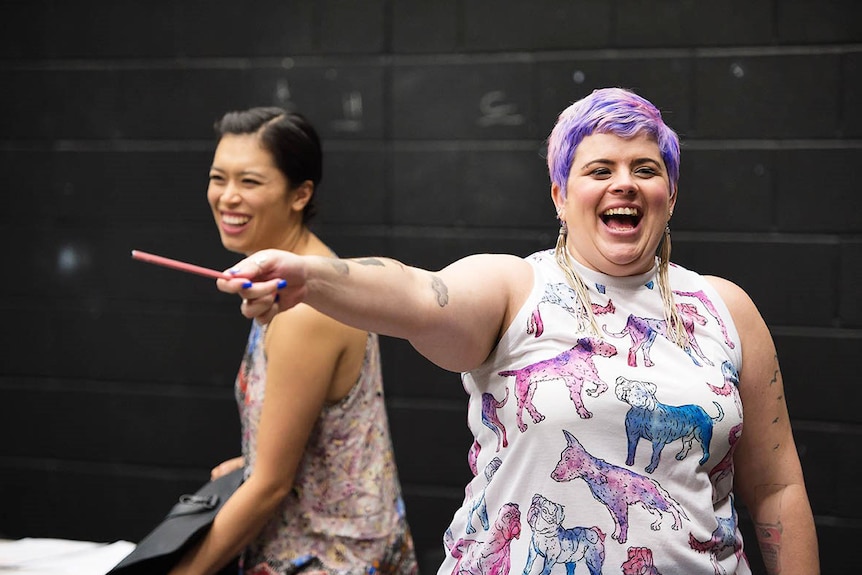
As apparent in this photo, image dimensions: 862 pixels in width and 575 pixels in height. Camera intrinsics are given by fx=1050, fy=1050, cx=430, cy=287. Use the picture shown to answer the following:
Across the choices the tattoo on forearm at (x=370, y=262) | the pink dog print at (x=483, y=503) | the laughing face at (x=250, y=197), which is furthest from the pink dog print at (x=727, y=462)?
the laughing face at (x=250, y=197)

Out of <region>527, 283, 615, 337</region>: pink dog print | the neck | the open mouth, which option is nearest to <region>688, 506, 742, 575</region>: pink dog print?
<region>527, 283, 615, 337</region>: pink dog print

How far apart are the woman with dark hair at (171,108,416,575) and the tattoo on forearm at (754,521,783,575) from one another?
0.70 m

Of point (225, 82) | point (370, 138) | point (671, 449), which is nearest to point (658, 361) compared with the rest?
point (671, 449)

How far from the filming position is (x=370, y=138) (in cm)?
336

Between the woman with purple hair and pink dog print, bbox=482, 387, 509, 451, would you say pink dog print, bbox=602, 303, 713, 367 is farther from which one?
pink dog print, bbox=482, 387, 509, 451

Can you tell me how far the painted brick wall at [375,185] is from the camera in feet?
10.1

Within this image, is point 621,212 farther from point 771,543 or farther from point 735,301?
point 771,543

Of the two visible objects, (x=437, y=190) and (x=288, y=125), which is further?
(x=437, y=190)

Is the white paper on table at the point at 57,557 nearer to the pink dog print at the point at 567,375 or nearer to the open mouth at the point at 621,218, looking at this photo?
the pink dog print at the point at 567,375

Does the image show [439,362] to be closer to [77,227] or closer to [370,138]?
[370,138]

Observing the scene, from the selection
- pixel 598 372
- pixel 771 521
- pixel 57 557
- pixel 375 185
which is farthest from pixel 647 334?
pixel 375 185

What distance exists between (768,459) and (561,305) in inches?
18.0

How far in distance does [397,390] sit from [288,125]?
143 centimetres

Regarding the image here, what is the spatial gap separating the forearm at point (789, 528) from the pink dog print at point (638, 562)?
35 centimetres
